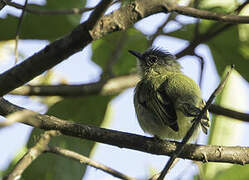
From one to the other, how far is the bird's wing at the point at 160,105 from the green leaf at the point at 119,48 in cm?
81

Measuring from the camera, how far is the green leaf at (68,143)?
12.3ft

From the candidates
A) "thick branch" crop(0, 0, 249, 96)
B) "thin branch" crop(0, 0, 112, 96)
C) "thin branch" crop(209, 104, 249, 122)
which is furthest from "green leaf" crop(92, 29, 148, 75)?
"thin branch" crop(0, 0, 112, 96)

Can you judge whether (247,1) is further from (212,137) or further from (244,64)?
(212,137)

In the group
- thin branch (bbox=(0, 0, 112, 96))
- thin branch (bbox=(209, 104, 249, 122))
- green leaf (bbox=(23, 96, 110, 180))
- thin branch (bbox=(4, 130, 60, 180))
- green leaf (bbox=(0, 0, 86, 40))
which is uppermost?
thin branch (bbox=(0, 0, 112, 96))

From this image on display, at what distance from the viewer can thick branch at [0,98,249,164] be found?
2830 mm

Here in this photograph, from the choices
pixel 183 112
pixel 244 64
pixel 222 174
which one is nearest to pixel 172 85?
pixel 183 112

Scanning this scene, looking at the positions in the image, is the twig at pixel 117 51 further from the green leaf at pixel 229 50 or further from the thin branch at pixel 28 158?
the thin branch at pixel 28 158

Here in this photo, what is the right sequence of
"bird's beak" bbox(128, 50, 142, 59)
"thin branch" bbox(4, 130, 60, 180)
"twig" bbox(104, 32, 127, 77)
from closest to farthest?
"thin branch" bbox(4, 130, 60, 180) < "twig" bbox(104, 32, 127, 77) < "bird's beak" bbox(128, 50, 142, 59)

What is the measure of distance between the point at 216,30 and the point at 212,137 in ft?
4.88

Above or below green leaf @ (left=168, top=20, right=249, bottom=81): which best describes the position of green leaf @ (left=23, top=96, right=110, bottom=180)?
below

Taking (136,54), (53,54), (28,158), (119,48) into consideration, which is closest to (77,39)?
(53,54)

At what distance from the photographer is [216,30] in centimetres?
512

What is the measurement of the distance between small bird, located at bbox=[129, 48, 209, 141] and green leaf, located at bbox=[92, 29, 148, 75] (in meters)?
0.51

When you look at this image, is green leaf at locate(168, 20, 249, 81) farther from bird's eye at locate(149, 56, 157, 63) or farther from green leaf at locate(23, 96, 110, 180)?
green leaf at locate(23, 96, 110, 180)
